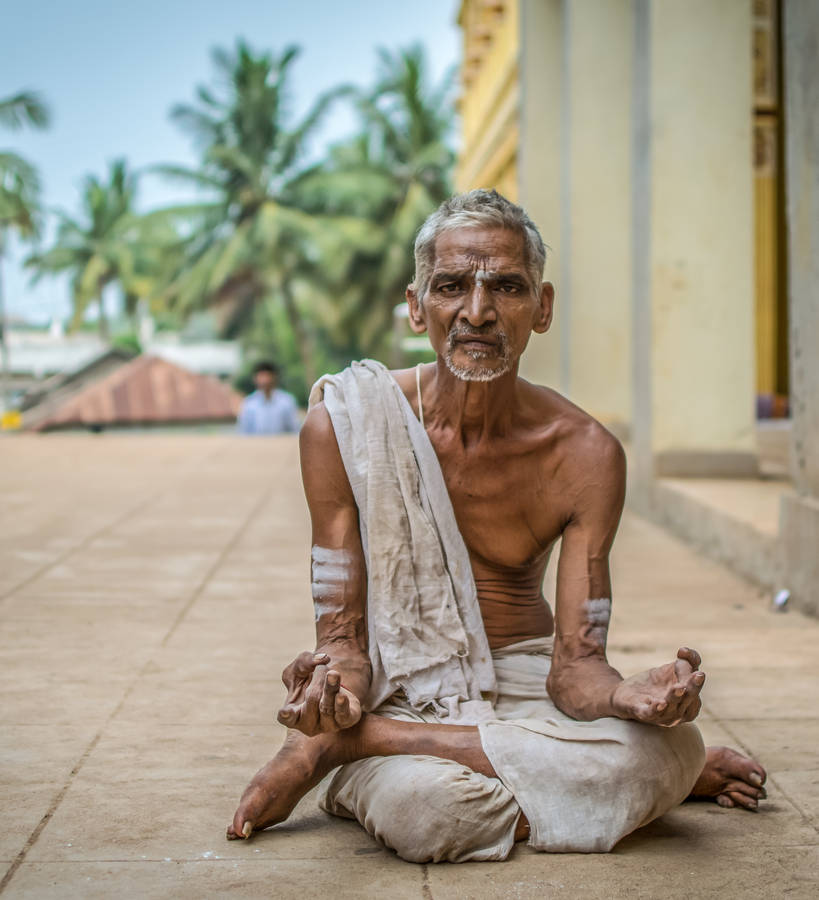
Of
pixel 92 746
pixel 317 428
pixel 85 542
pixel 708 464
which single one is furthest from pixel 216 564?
pixel 317 428

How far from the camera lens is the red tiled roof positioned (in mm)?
20688

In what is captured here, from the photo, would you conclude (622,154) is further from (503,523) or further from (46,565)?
(503,523)

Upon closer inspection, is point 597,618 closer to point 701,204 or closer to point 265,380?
point 701,204

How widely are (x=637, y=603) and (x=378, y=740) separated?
3015 mm

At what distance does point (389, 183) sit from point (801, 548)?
32.3 meters

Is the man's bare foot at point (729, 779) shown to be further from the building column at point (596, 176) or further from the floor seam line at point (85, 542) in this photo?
the building column at point (596, 176)

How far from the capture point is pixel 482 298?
3.06 metres

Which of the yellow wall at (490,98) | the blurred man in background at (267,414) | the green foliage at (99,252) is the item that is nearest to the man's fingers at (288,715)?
the blurred man in background at (267,414)

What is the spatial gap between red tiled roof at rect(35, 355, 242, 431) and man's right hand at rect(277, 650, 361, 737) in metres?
18.2

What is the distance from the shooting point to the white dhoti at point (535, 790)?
8.99ft

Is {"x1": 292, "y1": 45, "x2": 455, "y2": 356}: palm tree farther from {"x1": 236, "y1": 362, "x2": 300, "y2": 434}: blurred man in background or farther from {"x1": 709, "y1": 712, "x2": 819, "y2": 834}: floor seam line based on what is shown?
{"x1": 709, "y1": 712, "x2": 819, "y2": 834}: floor seam line

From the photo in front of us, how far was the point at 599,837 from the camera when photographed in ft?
9.14

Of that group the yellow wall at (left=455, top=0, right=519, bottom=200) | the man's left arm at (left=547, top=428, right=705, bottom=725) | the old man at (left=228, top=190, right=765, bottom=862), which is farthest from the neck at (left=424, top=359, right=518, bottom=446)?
the yellow wall at (left=455, top=0, right=519, bottom=200)

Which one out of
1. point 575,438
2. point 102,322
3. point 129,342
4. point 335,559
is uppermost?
point 575,438
